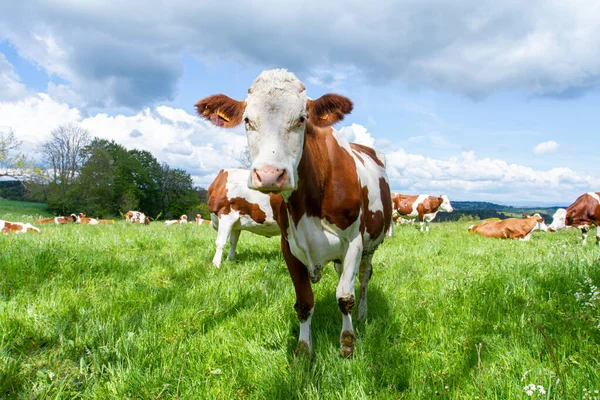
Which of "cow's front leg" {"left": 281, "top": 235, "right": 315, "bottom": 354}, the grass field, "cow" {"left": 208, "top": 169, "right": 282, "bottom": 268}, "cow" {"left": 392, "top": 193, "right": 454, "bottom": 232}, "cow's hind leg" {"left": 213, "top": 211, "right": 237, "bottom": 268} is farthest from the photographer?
"cow" {"left": 392, "top": 193, "right": 454, "bottom": 232}

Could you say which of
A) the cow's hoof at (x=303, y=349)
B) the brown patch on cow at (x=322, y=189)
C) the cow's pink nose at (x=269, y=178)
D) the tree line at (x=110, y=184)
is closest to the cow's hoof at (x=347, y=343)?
the cow's hoof at (x=303, y=349)

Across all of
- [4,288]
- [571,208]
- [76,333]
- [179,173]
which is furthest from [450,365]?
[179,173]

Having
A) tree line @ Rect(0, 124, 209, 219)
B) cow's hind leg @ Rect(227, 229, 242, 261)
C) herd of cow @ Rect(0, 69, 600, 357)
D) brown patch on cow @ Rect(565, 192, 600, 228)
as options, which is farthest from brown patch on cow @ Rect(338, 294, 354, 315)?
tree line @ Rect(0, 124, 209, 219)

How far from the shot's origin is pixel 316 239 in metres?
3.02

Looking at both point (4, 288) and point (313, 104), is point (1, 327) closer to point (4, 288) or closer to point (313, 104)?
point (4, 288)

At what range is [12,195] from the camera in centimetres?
6481

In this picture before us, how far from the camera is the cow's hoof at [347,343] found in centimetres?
299

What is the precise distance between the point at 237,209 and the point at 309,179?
473 cm

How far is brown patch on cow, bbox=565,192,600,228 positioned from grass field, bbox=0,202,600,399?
8240 mm

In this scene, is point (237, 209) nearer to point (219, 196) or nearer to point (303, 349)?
point (219, 196)

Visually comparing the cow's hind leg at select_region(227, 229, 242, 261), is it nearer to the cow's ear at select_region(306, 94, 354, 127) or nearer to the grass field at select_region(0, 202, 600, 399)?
the grass field at select_region(0, 202, 600, 399)

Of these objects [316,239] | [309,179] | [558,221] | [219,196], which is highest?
[309,179]

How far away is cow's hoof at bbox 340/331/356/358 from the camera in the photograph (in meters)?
2.99

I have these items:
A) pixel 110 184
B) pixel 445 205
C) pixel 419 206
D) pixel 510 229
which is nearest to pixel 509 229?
pixel 510 229
